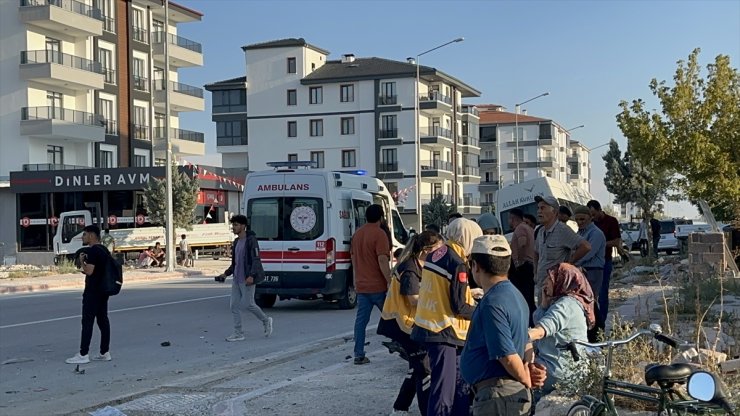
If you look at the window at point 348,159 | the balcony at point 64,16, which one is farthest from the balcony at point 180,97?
the window at point 348,159

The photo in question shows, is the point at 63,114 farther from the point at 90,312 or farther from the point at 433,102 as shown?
the point at 90,312

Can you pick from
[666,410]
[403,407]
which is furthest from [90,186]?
[666,410]

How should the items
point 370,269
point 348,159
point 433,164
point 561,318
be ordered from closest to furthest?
point 561,318 < point 370,269 < point 348,159 < point 433,164

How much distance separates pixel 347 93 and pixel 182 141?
21.4 metres

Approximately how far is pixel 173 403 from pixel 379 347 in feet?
12.6

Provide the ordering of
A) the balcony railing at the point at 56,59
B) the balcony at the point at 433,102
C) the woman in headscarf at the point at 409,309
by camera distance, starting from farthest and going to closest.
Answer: the balcony at the point at 433,102 → the balcony railing at the point at 56,59 → the woman in headscarf at the point at 409,309

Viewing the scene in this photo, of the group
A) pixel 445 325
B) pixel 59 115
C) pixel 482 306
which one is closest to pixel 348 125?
pixel 59 115

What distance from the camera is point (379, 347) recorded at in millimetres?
10984

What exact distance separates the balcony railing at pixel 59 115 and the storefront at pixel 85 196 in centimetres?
381

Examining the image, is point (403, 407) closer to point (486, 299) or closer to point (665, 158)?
point (486, 299)

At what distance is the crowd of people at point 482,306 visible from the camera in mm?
4258

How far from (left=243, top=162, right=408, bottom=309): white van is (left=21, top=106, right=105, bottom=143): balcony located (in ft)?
113

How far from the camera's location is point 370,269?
31.8 ft

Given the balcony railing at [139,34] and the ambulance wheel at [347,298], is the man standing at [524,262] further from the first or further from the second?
the balcony railing at [139,34]
